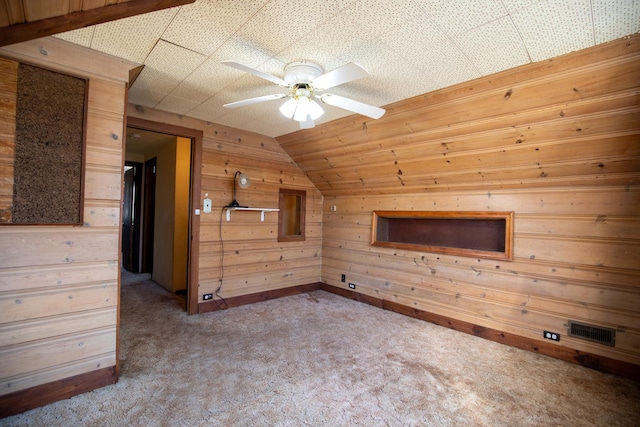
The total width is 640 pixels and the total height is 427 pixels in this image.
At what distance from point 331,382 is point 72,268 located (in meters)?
2.07

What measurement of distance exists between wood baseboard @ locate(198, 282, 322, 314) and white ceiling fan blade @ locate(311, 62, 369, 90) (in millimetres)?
3085

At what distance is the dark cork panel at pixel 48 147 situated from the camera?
6.21 ft

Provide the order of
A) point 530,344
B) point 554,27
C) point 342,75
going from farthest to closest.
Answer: point 530,344
point 342,75
point 554,27

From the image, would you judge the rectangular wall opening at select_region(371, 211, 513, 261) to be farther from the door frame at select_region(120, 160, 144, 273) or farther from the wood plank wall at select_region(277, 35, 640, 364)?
the door frame at select_region(120, 160, 144, 273)

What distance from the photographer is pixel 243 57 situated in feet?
7.19

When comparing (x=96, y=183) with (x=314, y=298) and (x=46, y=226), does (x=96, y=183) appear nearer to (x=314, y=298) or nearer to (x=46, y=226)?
(x=46, y=226)

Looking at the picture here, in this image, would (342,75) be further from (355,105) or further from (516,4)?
(516,4)

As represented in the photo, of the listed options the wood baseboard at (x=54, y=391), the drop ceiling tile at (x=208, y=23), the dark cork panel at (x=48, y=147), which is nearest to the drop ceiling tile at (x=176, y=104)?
the dark cork panel at (x=48, y=147)

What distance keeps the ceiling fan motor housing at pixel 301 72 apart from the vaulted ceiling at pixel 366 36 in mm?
42

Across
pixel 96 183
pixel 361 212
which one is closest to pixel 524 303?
pixel 361 212

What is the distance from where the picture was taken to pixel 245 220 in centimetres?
420

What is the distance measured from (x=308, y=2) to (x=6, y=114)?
6.41 feet

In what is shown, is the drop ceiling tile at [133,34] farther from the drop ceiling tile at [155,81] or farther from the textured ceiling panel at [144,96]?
the textured ceiling panel at [144,96]

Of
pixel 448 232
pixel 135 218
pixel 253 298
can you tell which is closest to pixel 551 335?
pixel 448 232
